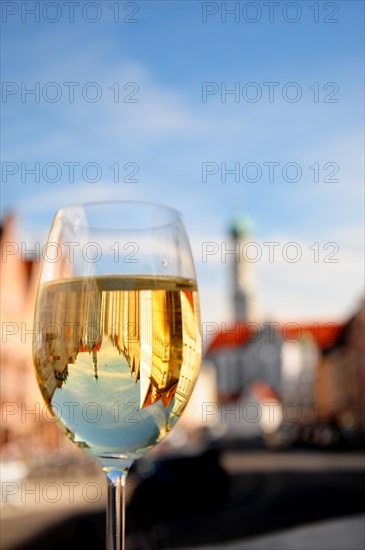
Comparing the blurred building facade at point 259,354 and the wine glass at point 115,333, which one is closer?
the wine glass at point 115,333

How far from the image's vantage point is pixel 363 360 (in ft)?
237

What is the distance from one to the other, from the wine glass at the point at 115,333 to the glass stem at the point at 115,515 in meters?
0.02

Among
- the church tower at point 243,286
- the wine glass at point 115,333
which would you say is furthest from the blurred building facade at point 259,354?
Result: the wine glass at point 115,333

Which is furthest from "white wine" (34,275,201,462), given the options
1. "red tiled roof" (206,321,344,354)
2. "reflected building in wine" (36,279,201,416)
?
"red tiled roof" (206,321,344,354)

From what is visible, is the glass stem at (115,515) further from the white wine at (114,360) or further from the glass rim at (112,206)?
the glass rim at (112,206)

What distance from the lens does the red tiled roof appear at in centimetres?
12300

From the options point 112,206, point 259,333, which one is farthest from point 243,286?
point 112,206

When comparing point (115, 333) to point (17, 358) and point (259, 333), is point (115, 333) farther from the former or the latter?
point (259, 333)

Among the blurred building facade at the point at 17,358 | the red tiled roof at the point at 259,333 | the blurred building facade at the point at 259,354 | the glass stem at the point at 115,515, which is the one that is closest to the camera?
the glass stem at the point at 115,515

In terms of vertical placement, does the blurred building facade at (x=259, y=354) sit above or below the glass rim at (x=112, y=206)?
below

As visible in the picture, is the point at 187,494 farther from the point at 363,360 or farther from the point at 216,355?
the point at 216,355

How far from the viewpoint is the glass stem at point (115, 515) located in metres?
1.06

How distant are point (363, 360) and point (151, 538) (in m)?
71.3

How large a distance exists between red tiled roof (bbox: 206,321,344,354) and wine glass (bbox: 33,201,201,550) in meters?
119
